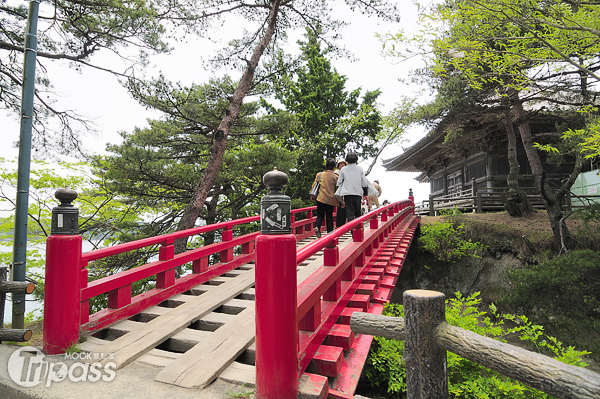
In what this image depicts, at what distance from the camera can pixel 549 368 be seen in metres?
1.23

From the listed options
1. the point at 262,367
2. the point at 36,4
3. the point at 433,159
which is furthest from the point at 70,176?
the point at 433,159

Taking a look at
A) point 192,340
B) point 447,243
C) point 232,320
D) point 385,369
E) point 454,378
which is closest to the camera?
point 192,340

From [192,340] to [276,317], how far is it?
131 cm

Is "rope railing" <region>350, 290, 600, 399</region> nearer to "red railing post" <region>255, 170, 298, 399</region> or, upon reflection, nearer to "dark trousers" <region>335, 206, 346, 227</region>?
"red railing post" <region>255, 170, 298, 399</region>

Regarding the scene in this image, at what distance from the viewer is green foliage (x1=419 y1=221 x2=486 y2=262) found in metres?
11.6

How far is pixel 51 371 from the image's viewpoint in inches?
90.3

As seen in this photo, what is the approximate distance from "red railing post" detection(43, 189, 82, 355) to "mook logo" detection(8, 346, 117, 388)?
159 mm

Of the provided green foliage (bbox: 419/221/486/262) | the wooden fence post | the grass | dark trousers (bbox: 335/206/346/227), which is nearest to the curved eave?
green foliage (bbox: 419/221/486/262)

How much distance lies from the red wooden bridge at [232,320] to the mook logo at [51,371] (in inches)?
4.0

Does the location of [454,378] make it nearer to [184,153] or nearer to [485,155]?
[184,153]

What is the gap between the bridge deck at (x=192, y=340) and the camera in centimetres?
222

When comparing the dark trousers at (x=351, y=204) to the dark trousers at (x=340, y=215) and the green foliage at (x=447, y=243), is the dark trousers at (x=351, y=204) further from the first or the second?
the green foliage at (x=447, y=243)

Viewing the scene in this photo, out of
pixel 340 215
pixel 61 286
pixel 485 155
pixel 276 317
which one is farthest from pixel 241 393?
pixel 485 155

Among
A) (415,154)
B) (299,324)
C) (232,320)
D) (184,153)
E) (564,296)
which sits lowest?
(564,296)
